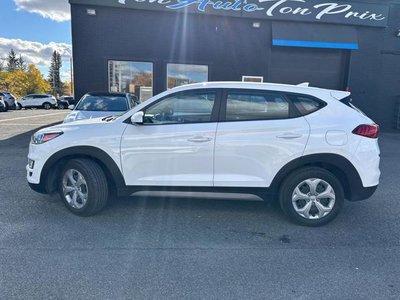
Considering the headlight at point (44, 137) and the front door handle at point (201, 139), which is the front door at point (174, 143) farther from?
the headlight at point (44, 137)

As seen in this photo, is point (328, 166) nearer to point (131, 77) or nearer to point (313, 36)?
point (131, 77)

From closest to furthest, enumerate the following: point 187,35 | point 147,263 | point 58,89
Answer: point 147,263
point 187,35
point 58,89

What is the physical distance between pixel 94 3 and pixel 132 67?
260 centimetres

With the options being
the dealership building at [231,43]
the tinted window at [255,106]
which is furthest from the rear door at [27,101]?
the tinted window at [255,106]

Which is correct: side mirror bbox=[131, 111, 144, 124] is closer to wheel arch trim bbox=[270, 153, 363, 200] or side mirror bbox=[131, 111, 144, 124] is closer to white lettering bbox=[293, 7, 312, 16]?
wheel arch trim bbox=[270, 153, 363, 200]

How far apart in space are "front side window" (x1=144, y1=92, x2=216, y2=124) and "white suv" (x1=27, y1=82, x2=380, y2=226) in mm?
13

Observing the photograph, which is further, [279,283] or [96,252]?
[96,252]

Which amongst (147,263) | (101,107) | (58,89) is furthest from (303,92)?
(58,89)

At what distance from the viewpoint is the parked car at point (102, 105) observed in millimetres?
7895

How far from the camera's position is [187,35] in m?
11.9

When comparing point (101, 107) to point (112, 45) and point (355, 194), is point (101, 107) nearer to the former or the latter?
point (112, 45)

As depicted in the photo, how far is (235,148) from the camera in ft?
12.2

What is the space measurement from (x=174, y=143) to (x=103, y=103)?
17.8ft

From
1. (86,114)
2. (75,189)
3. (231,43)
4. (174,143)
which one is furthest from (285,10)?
(75,189)
